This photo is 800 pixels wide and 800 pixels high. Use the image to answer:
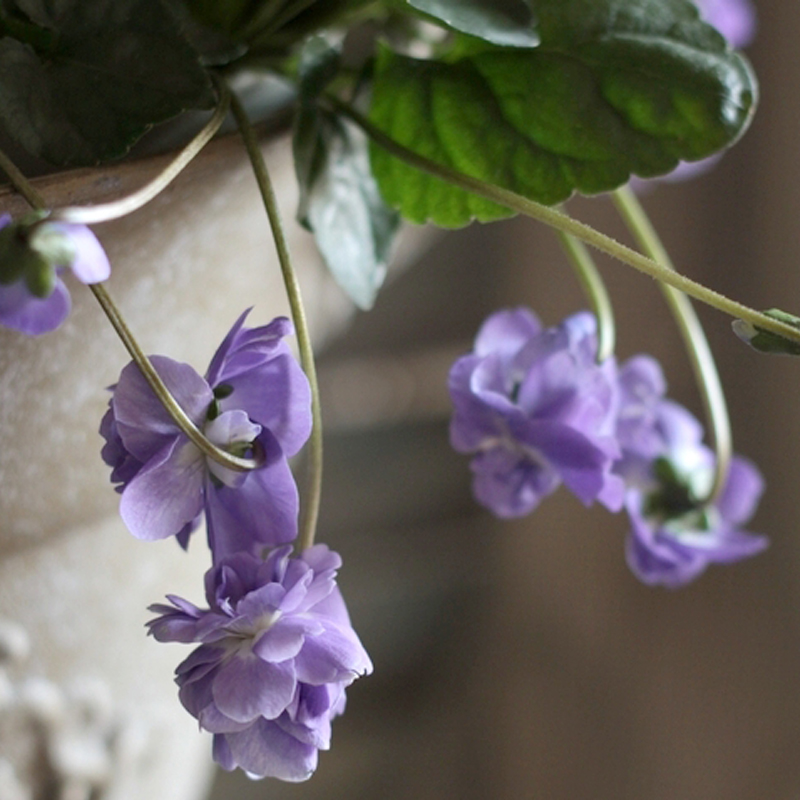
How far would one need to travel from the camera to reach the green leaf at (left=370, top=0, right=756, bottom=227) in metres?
0.33

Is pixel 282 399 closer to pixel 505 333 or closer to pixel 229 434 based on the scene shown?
pixel 229 434

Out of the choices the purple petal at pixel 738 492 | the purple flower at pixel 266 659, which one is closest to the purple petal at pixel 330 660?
the purple flower at pixel 266 659

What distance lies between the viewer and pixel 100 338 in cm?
33

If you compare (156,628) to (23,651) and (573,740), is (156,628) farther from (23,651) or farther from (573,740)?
(573,740)

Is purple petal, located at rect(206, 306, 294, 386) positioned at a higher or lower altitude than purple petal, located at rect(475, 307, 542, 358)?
higher

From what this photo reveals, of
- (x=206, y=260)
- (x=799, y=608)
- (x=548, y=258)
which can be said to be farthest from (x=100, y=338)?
(x=548, y=258)

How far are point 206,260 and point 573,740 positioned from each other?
0.78 meters

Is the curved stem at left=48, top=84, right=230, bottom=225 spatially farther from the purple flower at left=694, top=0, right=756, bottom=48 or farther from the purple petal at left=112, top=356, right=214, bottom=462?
the purple flower at left=694, top=0, right=756, bottom=48

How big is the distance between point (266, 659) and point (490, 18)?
0.63ft

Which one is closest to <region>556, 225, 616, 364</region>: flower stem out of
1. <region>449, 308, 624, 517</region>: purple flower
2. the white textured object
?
<region>449, 308, 624, 517</region>: purple flower

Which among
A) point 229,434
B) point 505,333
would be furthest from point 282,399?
point 505,333

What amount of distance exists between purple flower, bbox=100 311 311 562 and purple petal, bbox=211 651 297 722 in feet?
0.11

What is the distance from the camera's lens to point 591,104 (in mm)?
331

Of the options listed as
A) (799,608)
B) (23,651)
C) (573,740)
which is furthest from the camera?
(573,740)
